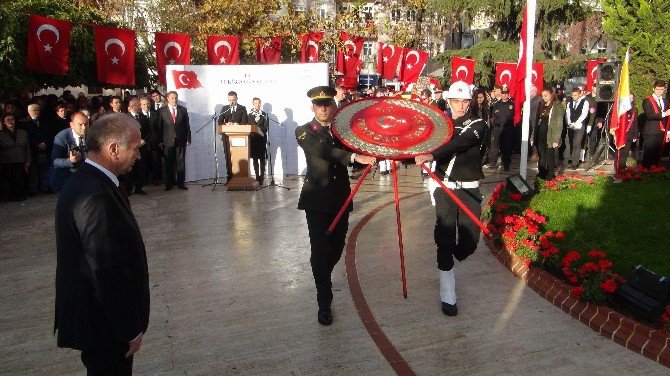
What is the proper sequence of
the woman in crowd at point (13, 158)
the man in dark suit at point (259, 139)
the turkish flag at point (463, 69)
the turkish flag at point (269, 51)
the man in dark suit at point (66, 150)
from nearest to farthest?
the man in dark suit at point (66, 150) → the woman in crowd at point (13, 158) → the man in dark suit at point (259, 139) → the turkish flag at point (269, 51) → the turkish flag at point (463, 69)

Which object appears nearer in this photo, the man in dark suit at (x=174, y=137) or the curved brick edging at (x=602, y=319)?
the curved brick edging at (x=602, y=319)

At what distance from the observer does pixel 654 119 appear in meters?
11.8

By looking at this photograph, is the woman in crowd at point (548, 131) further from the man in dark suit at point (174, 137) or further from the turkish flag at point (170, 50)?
the turkish flag at point (170, 50)

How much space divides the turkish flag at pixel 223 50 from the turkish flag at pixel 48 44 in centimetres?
423

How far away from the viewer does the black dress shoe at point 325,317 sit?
5.12 metres

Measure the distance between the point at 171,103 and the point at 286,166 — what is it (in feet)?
11.3

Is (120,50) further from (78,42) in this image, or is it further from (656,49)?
(656,49)

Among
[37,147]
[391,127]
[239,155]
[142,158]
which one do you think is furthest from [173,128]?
[391,127]

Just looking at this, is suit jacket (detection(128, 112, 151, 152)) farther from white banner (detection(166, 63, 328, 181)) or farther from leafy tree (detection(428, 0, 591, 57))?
leafy tree (detection(428, 0, 591, 57))

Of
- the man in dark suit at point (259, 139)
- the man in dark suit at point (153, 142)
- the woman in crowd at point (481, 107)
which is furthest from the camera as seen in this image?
the woman in crowd at point (481, 107)

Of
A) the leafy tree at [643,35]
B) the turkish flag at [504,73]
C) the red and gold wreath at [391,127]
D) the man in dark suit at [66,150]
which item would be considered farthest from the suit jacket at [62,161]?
the turkish flag at [504,73]

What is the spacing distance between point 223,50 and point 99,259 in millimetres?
14161

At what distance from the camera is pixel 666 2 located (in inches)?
586

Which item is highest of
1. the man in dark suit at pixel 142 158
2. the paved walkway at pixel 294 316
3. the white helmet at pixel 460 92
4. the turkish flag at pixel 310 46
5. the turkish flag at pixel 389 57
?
the turkish flag at pixel 310 46
